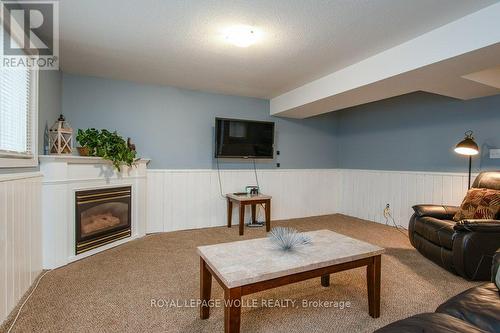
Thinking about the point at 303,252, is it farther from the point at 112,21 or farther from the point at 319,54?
the point at 112,21

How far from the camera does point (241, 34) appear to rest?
2193 mm

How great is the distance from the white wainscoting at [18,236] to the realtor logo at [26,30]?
0.86 meters

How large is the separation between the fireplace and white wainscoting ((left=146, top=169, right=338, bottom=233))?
1.51 feet

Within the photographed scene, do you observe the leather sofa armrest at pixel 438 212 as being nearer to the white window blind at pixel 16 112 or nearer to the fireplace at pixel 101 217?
the fireplace at pixel 101 217

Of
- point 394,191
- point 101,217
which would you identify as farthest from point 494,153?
point 101,217

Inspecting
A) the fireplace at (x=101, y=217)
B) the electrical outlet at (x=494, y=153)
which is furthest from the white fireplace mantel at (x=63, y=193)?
the electrical outlet at (x=494, y=153)

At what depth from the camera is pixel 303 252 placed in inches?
68.7

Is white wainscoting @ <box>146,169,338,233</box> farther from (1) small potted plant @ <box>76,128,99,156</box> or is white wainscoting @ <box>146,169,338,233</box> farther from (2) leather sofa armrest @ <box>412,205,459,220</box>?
(2) leather sofa armrest @ <box>412,205,459,220</box>

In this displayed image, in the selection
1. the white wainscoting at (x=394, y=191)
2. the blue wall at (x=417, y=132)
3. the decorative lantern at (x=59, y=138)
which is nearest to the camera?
the decorative lantern at (x=59, y=138)

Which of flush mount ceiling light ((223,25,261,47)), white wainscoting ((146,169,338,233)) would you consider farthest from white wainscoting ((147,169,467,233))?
flush mount ceiling light ((223,25,261,47))

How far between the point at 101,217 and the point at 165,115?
65.9 inches

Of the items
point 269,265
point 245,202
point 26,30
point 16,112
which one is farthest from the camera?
point 245,202

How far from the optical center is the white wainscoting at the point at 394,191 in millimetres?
3615

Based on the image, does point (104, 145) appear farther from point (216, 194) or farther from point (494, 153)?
point (494, 153)
